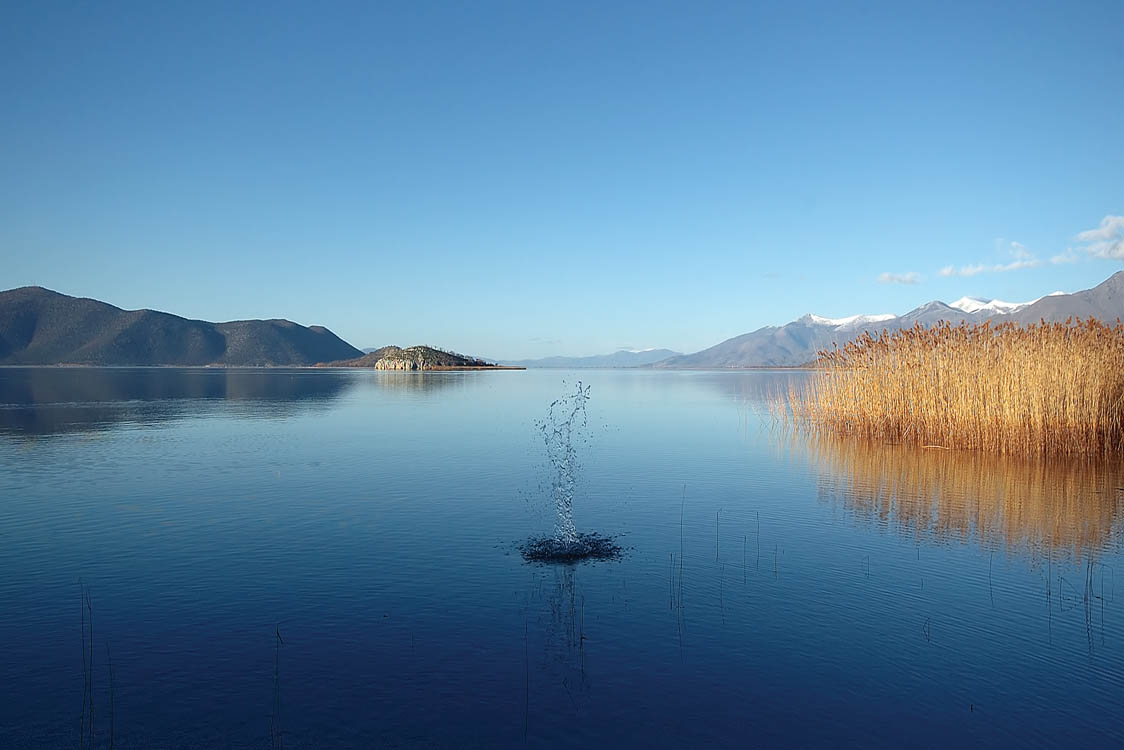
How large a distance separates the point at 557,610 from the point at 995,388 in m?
22.0

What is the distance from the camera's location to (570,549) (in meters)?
13.1

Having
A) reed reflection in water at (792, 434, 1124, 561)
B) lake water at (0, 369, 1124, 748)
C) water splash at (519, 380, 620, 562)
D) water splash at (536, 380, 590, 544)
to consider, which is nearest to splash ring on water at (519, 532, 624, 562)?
water splash at (519, 380, 620, 562)

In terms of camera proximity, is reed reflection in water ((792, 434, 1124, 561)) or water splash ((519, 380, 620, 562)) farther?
reed reflection in water ((792, 434, 1124, 561))

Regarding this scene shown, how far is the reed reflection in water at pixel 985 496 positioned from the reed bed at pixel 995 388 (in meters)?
1.22

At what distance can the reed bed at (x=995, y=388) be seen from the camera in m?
23.3

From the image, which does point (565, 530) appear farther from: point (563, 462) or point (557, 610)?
point (563, 462)

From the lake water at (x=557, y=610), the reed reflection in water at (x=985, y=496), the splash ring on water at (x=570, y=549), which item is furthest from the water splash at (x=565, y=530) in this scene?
the reed reflection in water at (x=985, y=496)

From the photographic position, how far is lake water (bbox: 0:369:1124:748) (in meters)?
7.04

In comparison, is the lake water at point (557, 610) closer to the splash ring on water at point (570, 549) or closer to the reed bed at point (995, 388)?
the splash ring on water at point (570, 549)

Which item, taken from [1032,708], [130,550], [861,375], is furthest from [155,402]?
[1032,708]

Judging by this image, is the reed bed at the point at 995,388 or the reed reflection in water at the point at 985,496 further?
the reed bed at the point at 995,388

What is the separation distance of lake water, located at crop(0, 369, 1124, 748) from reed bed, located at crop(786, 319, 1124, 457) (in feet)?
10.7

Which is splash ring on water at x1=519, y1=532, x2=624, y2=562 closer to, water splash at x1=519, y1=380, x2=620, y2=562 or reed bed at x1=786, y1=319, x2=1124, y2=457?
water splash at x1=519, y1=380, x2=620, y2=562

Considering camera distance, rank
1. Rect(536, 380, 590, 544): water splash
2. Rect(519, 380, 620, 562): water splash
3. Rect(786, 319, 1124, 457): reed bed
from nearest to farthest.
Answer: Rect(519, 380, 620, 562): water splash
Rect(536, 380, 590, 544): water splash
Rect(786, 319, 1124, 457): reed bed
